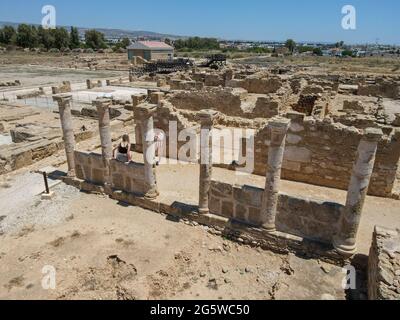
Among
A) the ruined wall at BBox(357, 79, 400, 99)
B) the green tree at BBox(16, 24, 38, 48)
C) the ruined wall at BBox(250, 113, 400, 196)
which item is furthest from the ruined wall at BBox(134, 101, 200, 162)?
the green tree at BBox(16, 24, 38, 48)

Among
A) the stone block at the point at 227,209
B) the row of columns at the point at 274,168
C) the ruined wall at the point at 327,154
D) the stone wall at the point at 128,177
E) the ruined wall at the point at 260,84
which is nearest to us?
the row of columns at the point at 274,168

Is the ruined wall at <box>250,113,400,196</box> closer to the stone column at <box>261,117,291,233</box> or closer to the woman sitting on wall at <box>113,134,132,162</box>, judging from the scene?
the stone column at <box>261,117,291,233</box>

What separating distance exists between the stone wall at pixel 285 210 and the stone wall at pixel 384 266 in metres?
0.89

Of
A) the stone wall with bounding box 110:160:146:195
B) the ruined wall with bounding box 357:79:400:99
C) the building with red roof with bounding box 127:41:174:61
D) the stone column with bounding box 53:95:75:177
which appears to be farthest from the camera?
the building with red roof with bounding box 127:41:174:61

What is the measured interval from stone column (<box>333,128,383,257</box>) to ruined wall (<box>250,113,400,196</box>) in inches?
126

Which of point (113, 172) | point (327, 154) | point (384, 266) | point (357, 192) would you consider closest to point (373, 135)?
point (357, 192)

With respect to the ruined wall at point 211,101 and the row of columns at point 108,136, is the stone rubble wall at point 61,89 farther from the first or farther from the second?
the row of columns at point 108,136

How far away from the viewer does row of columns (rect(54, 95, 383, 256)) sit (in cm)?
582

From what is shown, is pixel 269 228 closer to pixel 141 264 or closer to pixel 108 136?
pixel 141 264

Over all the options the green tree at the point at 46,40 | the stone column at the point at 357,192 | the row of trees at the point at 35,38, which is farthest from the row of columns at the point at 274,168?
the row of trees at the point at 35,38

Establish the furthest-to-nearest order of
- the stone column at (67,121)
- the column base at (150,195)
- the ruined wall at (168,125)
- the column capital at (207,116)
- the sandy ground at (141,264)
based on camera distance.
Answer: the ruined wall at (168,125), the stone column at (67,121), the column base at (150,195), the column capital at (207,116), the sandy ground at (141,264)

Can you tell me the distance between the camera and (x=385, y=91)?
84.2ft

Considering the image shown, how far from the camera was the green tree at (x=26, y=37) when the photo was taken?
82.0 m

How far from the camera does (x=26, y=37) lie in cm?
8206
